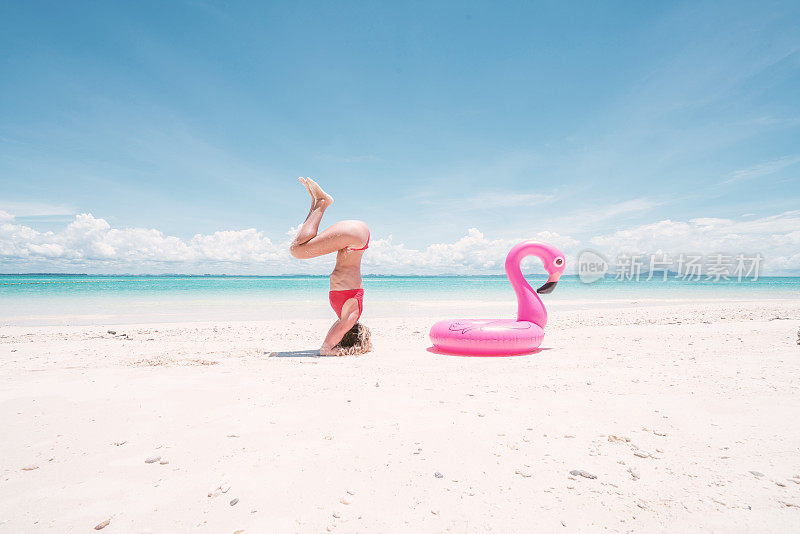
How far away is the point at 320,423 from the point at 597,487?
1943 millimetres

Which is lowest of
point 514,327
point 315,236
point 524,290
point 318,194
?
point 514,327

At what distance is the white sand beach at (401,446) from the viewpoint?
6.24 ft

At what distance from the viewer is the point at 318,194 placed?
18.6ft

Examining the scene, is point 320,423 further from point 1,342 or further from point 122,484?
point 1,342

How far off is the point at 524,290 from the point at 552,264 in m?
0.65

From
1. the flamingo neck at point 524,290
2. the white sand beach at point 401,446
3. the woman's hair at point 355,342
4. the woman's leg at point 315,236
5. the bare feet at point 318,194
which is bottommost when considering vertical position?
the white sand beach at point 401,446

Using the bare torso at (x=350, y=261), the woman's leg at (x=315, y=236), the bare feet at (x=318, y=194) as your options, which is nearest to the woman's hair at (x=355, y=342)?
the bare torso at (x=350, y=261)

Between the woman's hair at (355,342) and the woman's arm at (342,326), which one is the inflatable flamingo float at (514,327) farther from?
the woman's arm at (342,326)

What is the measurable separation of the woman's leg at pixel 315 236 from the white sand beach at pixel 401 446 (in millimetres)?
1645

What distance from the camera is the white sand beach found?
6.24 feet

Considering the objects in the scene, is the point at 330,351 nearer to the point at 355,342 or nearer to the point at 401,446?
the point at 355,342

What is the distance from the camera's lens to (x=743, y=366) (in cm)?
455

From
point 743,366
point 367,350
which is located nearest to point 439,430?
point 367,350

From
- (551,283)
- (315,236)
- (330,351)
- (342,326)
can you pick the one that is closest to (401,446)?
(342,326)
